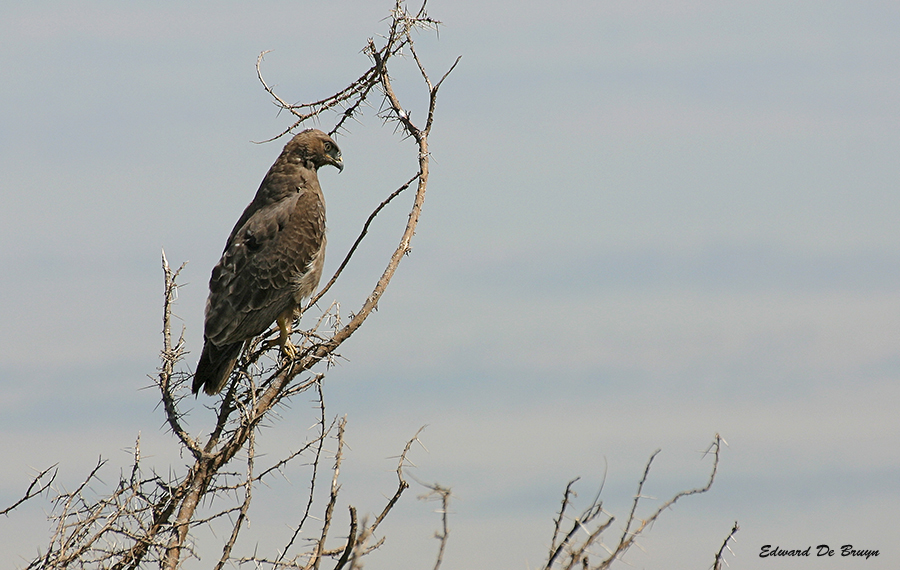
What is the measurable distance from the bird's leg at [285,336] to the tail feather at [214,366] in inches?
12.8

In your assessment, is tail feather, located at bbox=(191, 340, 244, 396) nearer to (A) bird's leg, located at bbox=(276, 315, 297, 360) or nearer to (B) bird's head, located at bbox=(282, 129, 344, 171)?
(A) bird's leg, located at bbox=(276, 315, 297, 360)

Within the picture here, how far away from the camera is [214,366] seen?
5.38 metres

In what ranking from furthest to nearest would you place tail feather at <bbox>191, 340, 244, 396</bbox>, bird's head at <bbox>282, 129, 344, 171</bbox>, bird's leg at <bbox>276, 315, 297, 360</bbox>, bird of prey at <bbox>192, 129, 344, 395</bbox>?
bird's head at <bbox>282, 129, 344, 171</bbox>, bird's leg at <bbox>276, 315, 297, 360</bbox>, bird of prey at <bbox>192, 129, 344, 395</bbox>, tail feather at <bbox>191, 340, 244, 396</bbox>

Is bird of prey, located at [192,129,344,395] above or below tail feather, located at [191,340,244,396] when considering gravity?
above

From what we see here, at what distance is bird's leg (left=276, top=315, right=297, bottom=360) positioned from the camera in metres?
5.82

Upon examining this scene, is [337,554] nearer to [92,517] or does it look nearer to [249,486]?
[249,486]

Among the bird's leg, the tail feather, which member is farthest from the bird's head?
the tail feather

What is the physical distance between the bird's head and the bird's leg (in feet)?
3.96

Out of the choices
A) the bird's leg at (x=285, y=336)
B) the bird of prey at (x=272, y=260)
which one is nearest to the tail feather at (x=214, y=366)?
the bird of prey at (x=272, y=260)

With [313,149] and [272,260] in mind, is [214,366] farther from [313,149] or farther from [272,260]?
[313,149]

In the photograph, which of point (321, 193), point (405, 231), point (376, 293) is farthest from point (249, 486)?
point (321, 193)

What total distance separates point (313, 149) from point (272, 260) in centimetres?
96

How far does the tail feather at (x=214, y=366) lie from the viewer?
208 inches

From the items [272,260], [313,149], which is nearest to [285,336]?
[272,260]
